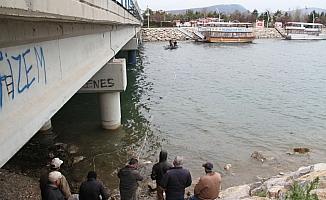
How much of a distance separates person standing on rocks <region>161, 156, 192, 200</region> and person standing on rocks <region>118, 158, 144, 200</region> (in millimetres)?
615

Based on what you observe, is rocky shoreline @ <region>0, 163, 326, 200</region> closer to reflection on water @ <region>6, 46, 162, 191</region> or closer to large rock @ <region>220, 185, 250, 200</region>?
large rock @ <region>220, 185, 250, 200</region>

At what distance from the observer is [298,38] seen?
93875mm

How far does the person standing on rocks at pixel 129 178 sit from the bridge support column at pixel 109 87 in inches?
284

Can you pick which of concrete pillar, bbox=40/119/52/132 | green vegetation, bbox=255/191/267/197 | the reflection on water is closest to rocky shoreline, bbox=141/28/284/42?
the reflection on water

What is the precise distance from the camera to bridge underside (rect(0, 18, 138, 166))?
4.47m

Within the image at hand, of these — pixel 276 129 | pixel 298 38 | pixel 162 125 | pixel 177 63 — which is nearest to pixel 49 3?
pixel 162 125

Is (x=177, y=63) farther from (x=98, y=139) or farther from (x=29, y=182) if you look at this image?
(x=29, y=182)

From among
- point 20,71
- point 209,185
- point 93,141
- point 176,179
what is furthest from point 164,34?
point 20,71

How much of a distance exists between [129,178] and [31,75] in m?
2.97

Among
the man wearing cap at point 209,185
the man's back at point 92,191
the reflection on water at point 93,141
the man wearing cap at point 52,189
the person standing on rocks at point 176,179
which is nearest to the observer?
the man wearing cap at point 52,189

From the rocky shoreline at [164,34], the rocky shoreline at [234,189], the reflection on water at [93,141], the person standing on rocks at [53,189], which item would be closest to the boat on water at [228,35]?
the rocky shoreline at [164,34]

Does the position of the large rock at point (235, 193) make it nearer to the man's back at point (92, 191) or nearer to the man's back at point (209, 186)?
the man's back at point (209, 186)

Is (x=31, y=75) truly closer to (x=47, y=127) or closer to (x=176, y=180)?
(x=176, y=180)

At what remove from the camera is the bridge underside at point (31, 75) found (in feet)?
14.7
